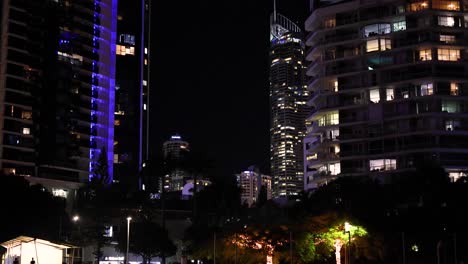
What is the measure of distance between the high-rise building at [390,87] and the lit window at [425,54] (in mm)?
180

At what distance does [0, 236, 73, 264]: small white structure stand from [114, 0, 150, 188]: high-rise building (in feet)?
387

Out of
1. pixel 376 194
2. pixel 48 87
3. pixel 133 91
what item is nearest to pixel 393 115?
pixel 376 194

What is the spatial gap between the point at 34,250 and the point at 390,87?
255 feet

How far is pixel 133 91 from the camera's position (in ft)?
600

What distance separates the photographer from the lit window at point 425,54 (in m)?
117

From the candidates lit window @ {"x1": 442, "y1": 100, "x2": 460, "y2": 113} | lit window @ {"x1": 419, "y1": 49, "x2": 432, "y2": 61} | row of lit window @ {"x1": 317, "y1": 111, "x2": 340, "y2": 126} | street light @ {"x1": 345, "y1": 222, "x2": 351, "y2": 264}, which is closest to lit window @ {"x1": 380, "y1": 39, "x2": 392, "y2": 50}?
lit window @ {"x1": 419, "y1": 49, "x2": 432, "y2": 61}

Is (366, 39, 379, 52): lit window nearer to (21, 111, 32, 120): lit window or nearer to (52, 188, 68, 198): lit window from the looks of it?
(52, 188, 68, 198): lit window

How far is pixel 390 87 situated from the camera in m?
118

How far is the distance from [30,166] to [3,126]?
879cm

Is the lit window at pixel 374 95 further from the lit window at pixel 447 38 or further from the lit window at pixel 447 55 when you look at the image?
the lit window at pixel 447 38

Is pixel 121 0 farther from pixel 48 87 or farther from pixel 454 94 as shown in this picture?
pixel 454 94

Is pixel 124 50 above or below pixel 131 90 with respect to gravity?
above

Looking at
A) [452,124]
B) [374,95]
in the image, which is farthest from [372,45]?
[452,124]

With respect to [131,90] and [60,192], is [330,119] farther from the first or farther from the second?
[131,90]
